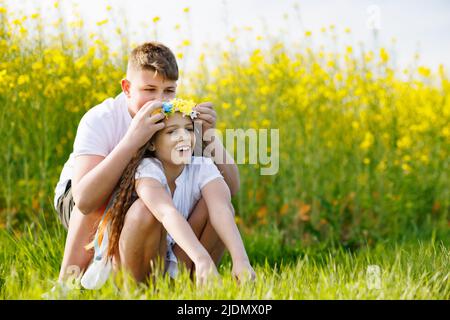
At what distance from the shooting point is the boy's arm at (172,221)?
2.35 m

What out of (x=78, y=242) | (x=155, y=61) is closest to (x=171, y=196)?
(x=78, y=242)

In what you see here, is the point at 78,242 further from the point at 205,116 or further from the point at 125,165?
the point at 205,116

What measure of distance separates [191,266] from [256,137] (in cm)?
202

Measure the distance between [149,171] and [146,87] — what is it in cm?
39

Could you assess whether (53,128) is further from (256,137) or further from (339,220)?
(339,220)

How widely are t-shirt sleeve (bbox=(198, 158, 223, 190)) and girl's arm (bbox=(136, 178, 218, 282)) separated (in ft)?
0.69

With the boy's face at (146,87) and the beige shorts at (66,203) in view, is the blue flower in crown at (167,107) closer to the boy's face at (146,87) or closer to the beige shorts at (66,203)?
the boy's face at (146,87)

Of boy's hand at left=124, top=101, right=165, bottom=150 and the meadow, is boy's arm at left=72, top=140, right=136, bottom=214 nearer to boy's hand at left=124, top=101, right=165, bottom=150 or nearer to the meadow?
boy's hand at left=124, top=101, right=165, bottom=150

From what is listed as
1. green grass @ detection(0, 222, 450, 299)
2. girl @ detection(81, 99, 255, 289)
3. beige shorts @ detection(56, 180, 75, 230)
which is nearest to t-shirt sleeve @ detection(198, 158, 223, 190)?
girl @ detection(81, 99, 255, 289)

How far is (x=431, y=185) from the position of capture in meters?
4.74

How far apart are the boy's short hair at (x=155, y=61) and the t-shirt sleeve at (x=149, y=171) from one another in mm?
378

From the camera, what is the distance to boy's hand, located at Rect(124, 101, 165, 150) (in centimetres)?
245

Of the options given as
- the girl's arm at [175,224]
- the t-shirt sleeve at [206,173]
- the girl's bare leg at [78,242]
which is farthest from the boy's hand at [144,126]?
the girl's bare leg at [78,242]
